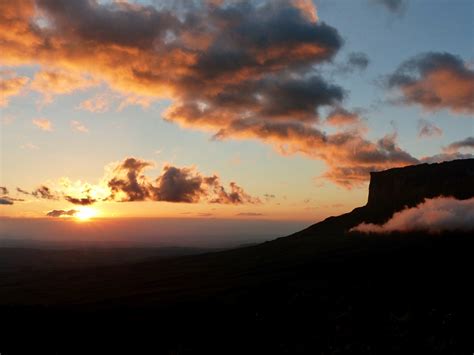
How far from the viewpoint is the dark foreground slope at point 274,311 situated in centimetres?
7581

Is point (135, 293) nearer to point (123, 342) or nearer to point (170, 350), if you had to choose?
point (123, 342)

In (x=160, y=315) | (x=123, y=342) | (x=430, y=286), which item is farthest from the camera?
(x=430, y=286)

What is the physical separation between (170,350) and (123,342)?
14421 millimetres

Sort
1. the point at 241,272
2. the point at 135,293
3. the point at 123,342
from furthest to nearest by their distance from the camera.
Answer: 1. the point at 241,272
2. the point at 135,293
3. the point at 123,342

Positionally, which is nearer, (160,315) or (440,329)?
(440,329)

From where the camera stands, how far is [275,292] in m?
120

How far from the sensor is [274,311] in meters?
100

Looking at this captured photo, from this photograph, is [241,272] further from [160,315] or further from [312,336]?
[312,336]

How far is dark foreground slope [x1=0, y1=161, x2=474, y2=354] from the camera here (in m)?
75.8

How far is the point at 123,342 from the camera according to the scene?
280ft

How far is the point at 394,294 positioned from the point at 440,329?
3357 cm

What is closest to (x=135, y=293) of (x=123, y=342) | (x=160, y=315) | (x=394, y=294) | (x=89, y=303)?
(x=89, y=303)

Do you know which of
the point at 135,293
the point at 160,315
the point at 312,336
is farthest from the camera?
the point at 135,293

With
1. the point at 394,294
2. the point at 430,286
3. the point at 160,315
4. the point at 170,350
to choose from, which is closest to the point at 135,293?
the point at 160,315
